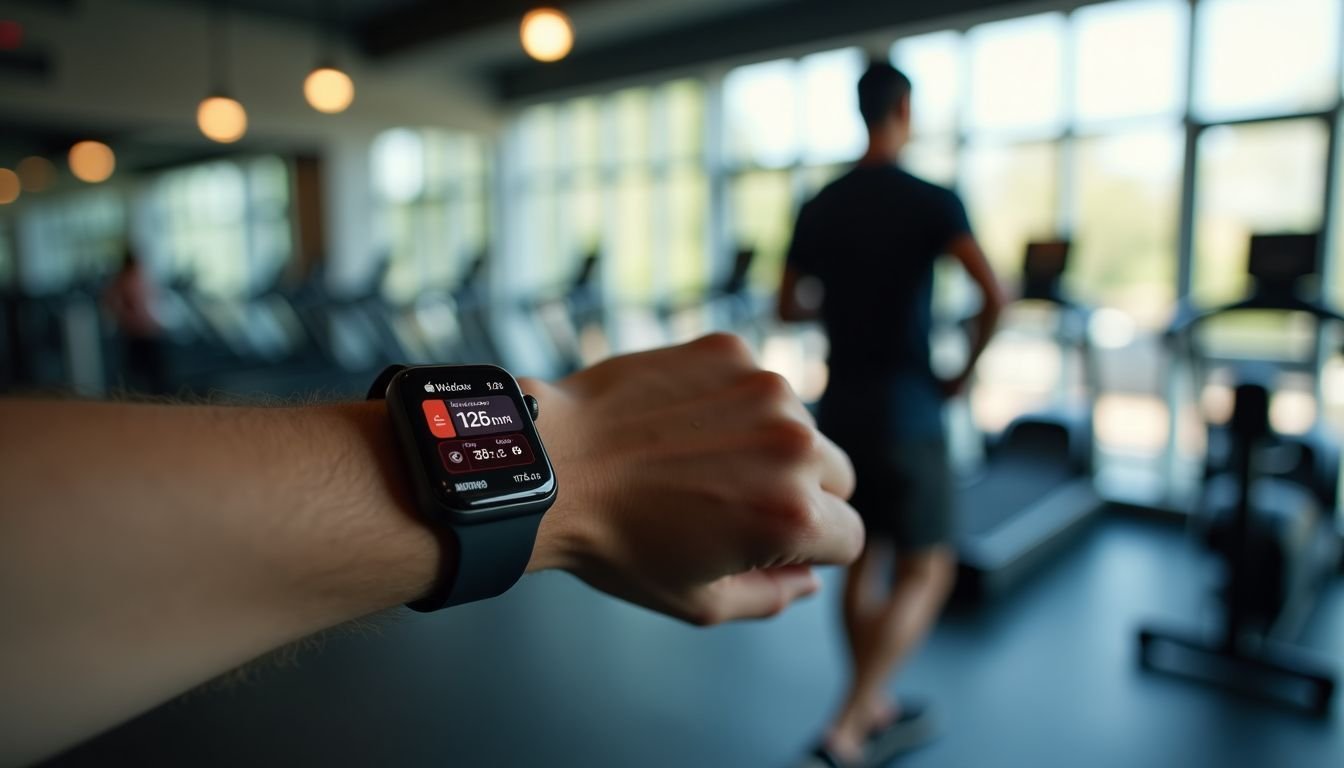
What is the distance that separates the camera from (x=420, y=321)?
31.6ft

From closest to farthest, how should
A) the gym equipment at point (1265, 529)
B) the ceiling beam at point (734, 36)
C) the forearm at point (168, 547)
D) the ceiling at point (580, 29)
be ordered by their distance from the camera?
the forearm at point (168, 547) → the gym equipment at point (1265, 529) → the ceiling beam at point (734, 36) → the ceiling at point (580, 29)

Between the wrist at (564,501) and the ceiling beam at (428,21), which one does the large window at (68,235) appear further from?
the wrist at (564,501)

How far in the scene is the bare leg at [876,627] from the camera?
2.39 metres

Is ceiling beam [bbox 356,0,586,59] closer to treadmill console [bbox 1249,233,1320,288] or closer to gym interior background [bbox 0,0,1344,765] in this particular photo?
gym interior background [bbox 0,0,1344,765]

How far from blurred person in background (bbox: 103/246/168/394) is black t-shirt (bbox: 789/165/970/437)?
694 centimetres

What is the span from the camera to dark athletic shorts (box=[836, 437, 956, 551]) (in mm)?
2306

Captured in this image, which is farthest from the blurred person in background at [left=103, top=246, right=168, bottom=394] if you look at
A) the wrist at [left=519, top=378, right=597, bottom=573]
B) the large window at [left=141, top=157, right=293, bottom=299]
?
the wrist at [left=519, top=378, right=597, bottom=573]

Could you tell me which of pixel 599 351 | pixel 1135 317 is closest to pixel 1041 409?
pixel 1135 317

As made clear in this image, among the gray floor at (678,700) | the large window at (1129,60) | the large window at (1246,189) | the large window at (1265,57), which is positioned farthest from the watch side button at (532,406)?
the large window at (1129,60)

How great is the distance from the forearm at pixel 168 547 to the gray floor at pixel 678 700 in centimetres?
188

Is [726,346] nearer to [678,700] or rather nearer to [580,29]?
[678,700]

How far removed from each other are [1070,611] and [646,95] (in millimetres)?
6671

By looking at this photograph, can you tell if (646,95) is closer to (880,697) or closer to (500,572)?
(880,697)

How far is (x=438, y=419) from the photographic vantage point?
0.62 metres
